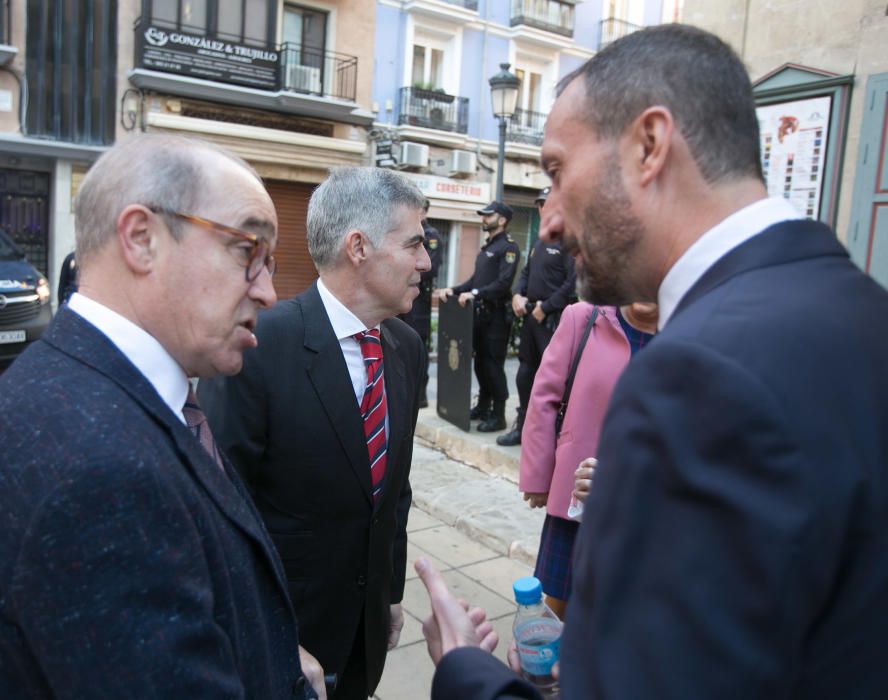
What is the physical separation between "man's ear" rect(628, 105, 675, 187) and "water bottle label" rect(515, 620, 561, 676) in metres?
0.90

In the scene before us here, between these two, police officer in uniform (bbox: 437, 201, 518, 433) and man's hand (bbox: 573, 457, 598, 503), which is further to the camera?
police officer in uniform (bbox: 437, 201, 518, 433)

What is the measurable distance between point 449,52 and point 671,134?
2025 cm

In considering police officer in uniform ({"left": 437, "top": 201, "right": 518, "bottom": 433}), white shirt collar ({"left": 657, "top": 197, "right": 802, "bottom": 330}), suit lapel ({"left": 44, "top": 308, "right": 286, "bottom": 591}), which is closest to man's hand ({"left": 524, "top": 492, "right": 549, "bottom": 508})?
suit lapel ({"left": 44, "top": 308, "right": 286, "bottom": 591})

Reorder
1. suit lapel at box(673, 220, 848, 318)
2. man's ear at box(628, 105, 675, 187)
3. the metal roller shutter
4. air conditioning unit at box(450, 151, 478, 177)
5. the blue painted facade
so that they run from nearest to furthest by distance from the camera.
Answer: suit lapel at box(673, 220, 848, 318), man's ear at box(628, 105, 675, 187), the metal roller shutter, the blue painted facade, air conditioning unit at box(450, 151, 478, 177)

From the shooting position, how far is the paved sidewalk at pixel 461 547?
3486 millimetres

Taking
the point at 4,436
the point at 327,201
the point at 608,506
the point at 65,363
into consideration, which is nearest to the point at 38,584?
the point at 4,436

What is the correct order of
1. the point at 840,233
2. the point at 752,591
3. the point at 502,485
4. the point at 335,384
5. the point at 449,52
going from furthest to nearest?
the point at 449,52
the point at 502,485
the point at 840,233
the point at 335,384
the point at 752,591

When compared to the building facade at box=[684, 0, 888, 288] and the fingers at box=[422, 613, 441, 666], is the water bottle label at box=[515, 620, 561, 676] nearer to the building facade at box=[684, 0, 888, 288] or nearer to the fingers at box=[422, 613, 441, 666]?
the fingers at box=[422, 613, 441, 666]

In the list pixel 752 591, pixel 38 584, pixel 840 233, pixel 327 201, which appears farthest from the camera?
pixel 840 233

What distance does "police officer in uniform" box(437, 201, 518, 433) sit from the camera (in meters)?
6.97

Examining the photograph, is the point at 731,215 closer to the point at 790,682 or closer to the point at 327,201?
the point at 790,682

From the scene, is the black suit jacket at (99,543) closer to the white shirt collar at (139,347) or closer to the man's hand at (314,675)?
the white shirt collar at (139,347)

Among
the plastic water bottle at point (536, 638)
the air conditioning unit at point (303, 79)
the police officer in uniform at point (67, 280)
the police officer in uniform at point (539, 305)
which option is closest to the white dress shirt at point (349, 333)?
the plastic water bottle at point (536, 638)

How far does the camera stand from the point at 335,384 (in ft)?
7.34
